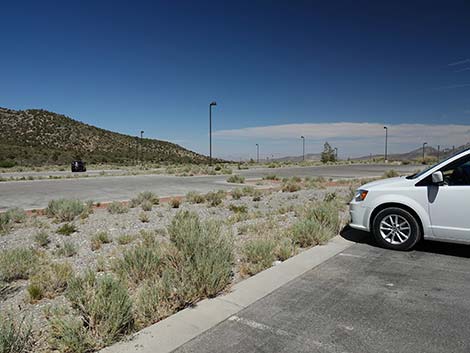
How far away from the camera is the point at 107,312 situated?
332 cm

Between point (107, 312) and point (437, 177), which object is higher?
point (437, 177)

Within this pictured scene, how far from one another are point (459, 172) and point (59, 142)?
94.5m

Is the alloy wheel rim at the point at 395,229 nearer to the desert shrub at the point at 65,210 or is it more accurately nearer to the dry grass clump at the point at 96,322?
the dry grass clump at the point at 96,322

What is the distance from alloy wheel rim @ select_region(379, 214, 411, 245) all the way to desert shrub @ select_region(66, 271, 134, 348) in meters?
4.62

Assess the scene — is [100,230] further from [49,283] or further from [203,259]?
[203,259]

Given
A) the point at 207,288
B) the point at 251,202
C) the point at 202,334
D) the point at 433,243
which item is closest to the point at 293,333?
the point at 202,334

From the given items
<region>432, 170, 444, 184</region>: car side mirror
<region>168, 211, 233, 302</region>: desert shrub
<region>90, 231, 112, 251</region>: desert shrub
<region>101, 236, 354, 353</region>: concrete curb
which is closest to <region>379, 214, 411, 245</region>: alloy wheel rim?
<region>432, 170, 444, 184</region>: car side mirror

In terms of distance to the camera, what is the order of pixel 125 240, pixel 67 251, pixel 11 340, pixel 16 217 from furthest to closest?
pixel 16 217
pixel 125 240
pixel 67 251
pixel 11 340

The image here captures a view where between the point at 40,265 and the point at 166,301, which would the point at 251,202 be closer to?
the point at 40,265

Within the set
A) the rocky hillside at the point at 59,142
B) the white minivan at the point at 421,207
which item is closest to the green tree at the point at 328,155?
the rocky hillside at the point at 59,142

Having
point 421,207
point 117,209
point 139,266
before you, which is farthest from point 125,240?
point 421,207

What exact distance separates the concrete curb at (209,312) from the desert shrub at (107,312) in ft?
0.45

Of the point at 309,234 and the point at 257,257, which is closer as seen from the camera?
the point at 257,257

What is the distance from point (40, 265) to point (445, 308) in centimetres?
603
